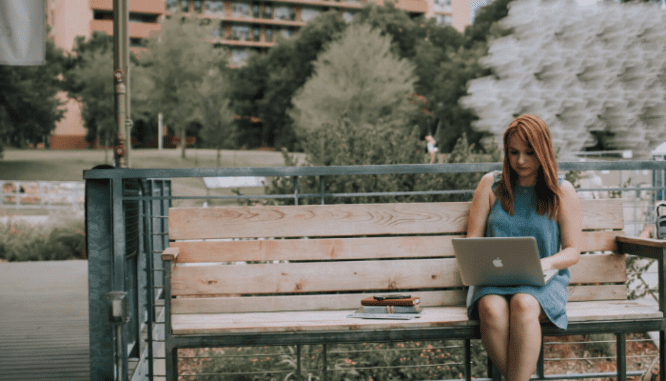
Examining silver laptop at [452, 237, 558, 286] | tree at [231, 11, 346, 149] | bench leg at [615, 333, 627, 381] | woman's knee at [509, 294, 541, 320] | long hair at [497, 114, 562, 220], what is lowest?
bench leg at [615, 333, 627, 381]

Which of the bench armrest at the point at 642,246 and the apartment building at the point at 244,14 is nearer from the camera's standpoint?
the bench armrest at the point at 642,246

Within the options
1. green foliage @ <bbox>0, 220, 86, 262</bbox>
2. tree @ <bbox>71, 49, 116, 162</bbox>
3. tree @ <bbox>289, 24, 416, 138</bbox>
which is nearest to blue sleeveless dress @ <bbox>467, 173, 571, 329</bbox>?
green foliage @ <bbox>0, 220, 86, 262</bbox>

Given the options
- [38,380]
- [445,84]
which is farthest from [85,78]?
[38,380]

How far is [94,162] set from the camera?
38688 mm

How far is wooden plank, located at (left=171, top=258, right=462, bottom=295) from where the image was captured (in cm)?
332

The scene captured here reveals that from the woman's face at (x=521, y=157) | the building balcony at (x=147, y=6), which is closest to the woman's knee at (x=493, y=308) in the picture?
the woman's face at (x=521, y=157)

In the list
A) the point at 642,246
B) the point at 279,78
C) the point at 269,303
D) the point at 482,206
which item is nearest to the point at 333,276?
the point at 269,303

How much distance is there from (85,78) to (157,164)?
9363mm

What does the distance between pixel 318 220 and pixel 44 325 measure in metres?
3.23

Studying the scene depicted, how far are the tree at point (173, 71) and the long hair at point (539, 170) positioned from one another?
87.1ft

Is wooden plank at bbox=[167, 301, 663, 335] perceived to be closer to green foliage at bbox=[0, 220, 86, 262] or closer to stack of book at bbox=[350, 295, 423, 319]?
stack of book at bbox=[350, 295, 423, 319]

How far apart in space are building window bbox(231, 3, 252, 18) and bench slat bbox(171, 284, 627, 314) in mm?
67352

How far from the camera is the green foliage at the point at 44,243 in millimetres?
10461

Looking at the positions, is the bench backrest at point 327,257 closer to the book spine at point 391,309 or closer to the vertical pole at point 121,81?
the book spine at point 391,309
